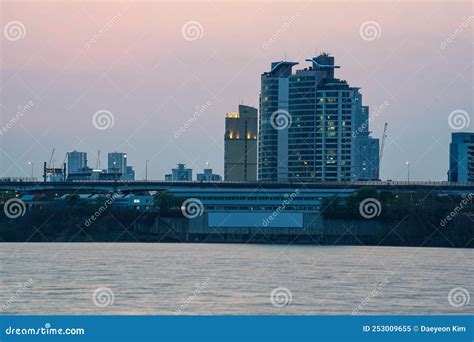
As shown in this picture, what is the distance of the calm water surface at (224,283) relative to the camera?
26.2 metres

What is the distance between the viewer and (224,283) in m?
32.3

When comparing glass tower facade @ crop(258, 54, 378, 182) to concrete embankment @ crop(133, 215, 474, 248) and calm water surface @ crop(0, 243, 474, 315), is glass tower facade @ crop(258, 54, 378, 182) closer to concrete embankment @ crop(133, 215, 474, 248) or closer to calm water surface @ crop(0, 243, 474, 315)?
concrete embankment @ crop(133, 215, 474, 248)

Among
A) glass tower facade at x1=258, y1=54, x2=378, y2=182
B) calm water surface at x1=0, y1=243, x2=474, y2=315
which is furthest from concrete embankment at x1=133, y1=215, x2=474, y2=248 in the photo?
glass tower facade at x1=258, y1=54, x2=378, y2=182

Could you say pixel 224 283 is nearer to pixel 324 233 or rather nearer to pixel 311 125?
pixel 324 233

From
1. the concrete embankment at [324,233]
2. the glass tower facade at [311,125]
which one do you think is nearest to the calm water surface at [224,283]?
the concrete embankment at [324,233]

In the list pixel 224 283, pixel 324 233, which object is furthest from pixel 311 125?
pixel 224 283

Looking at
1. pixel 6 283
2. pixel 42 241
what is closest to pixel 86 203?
pixel 42 241

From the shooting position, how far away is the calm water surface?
2616 cm

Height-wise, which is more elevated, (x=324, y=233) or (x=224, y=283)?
(x=324, y=233)

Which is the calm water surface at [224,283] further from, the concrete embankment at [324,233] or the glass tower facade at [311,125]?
the glass tower facade at [311,125]

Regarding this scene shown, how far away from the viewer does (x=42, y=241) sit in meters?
69.3

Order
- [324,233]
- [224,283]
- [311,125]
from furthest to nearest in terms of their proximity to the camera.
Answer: [311,125] → [324,233] → [224,283]

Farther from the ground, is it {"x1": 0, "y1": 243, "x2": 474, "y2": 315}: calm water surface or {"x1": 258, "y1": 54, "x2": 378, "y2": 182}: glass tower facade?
{"x1": 258, "y1": 54, "x2": 378, "y2": 182}: glass tower facade
